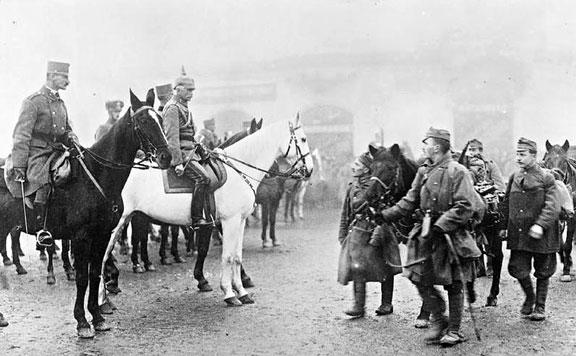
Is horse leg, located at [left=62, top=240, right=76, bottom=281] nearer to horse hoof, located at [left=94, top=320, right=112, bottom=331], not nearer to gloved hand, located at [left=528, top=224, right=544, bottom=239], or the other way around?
horse hoof, located at [left=94, top=320, right=112, bottom=331]

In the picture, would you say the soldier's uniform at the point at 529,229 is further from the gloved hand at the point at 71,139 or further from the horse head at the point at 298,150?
the gloved hand at the point at 71,139

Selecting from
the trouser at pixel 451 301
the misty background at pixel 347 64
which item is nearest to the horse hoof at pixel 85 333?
the trouser at pixel 451 301

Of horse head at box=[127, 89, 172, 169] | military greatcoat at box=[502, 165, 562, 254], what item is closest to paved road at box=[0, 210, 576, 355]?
military greatcoat at box=[502, 165, 562, 254]

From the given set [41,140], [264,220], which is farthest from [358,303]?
[264,220]

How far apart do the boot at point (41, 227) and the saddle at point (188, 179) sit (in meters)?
1.87

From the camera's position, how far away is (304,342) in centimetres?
569

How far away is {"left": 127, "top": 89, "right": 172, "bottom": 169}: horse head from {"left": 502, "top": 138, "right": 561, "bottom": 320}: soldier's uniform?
372cm

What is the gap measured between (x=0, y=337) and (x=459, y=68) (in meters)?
20.0

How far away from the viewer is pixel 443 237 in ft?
17.9

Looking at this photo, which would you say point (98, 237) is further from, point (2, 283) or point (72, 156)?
point (2, 283)

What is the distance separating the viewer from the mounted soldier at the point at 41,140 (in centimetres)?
588

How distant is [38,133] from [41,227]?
3.10 feet

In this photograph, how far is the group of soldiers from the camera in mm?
5398

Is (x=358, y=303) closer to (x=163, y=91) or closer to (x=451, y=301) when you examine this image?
(x=451, y=301)
